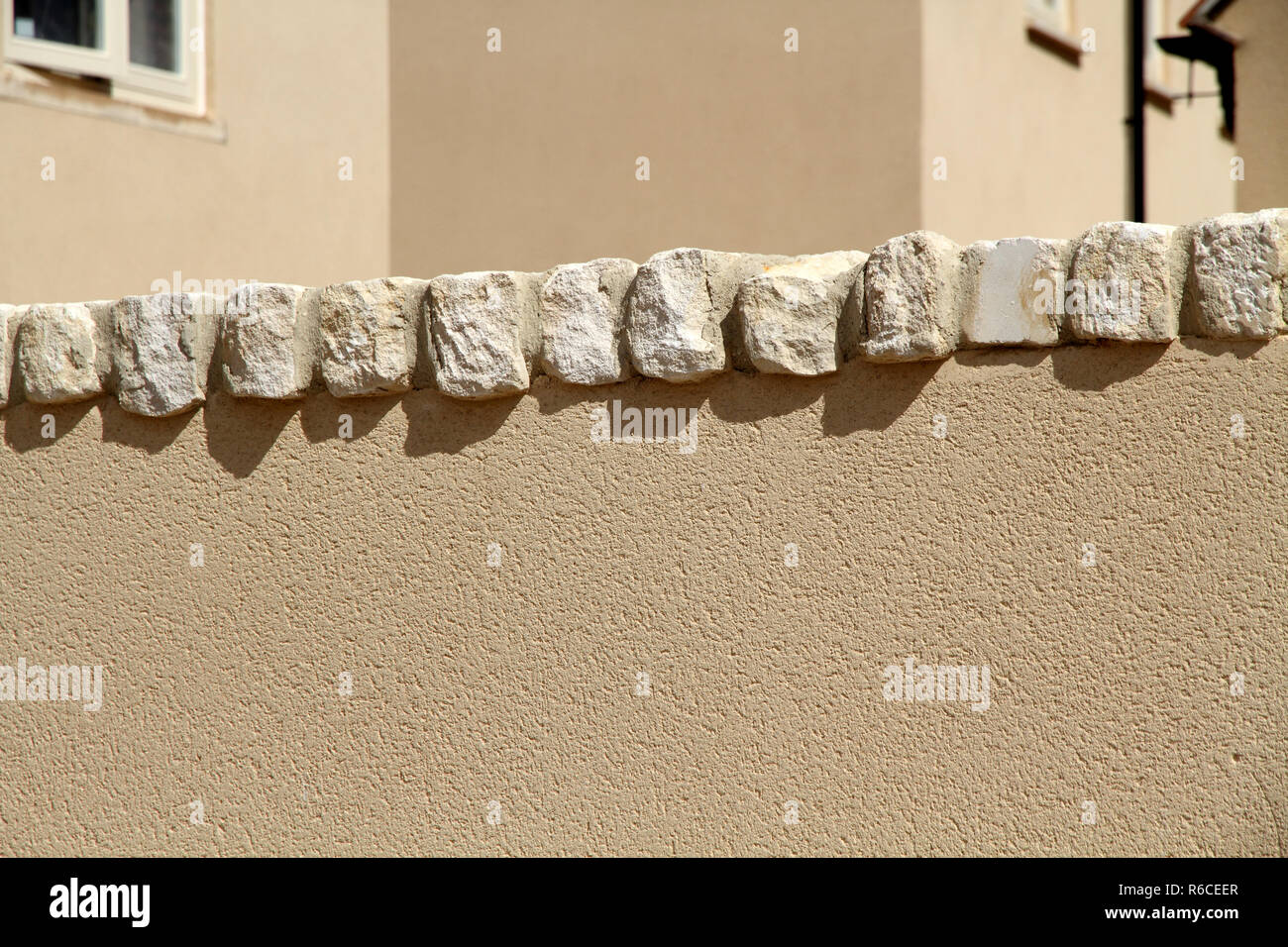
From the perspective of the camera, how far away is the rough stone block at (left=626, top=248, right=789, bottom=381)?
2.59m

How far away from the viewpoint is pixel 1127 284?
2.31 m

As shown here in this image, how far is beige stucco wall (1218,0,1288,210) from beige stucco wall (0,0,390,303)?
435 centimetres

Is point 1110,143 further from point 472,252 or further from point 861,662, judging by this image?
point 861,662

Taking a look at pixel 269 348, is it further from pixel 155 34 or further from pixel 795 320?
pixel 155 34

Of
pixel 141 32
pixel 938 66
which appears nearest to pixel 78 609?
pixel 141 32

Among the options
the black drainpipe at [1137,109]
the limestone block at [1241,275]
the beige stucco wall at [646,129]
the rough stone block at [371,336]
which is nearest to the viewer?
the limestone block at [1241,275]

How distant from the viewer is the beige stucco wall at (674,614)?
7.61ft

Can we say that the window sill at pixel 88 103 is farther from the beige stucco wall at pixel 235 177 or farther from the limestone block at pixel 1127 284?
the limestone block at pixel 1127 284

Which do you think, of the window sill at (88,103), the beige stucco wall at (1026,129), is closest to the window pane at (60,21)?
the window sill at (88,103)

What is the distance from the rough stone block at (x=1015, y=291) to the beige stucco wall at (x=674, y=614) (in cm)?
6

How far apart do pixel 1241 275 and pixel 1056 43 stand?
18.4 feet

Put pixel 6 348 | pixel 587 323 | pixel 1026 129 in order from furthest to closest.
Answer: pixel 1026 129 < pixel 6 348 < pixel 587 323

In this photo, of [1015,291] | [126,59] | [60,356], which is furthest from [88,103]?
[1015,291]

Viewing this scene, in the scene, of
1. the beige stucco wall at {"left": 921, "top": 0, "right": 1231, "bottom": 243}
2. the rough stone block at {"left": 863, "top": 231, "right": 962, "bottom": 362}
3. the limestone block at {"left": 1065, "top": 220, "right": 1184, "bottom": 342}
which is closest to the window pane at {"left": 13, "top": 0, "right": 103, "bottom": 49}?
the beige stucco wall at {"left": 921, "top": 0, "right": 1231, "bottom": 243}
